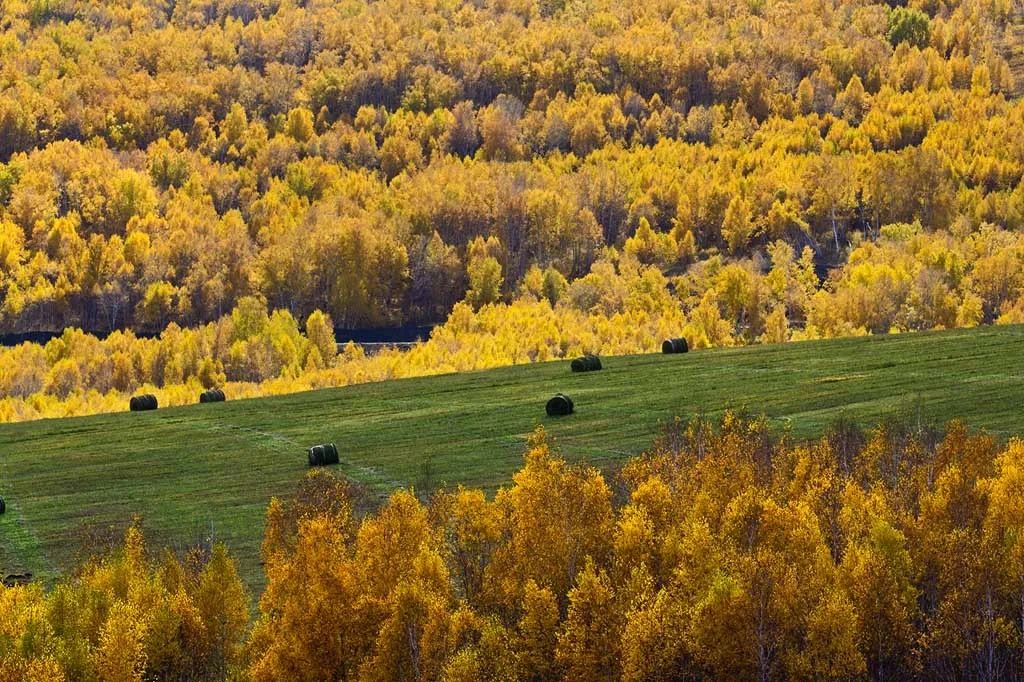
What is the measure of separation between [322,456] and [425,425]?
33.6 ft

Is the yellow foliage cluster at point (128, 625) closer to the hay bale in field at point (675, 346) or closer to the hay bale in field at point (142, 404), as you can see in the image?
the hay bale in field at point (142, 404)

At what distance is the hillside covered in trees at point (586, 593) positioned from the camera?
4603 cm

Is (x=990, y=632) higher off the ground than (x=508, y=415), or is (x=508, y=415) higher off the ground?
(x=508, y=415)

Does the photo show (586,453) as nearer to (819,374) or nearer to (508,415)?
(508,415)

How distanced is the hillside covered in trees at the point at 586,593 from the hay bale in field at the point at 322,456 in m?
15.9

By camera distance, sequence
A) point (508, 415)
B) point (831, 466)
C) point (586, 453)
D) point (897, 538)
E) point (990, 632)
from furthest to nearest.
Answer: point (508, 415) → point (586, 453) → point (831, 466) → point (897, 538) → point (990, 632)

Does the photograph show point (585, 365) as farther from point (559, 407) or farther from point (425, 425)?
point (425, 425)

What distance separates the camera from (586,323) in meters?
180

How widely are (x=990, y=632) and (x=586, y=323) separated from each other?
135m

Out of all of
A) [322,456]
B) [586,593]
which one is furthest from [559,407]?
[586,593]

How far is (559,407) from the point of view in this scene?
266ft

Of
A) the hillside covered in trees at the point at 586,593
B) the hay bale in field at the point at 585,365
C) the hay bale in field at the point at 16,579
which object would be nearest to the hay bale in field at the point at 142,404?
the hay bale in field at the point at 585,365

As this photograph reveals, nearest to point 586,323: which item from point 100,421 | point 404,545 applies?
point 100,421

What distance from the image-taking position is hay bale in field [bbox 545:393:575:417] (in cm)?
8094
